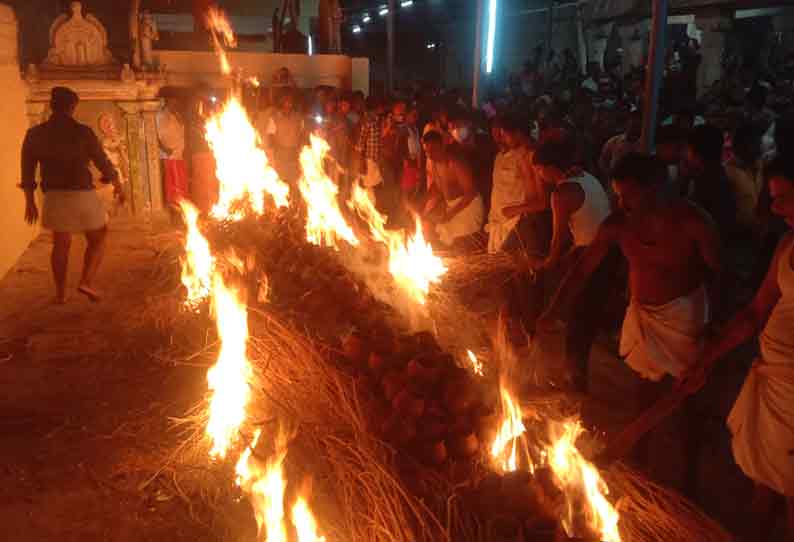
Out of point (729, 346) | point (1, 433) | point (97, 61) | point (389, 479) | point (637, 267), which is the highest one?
point (97, 61)

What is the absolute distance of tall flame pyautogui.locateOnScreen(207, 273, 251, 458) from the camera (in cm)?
422

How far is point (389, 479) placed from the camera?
3.22 meters

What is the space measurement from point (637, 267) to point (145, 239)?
7570mm

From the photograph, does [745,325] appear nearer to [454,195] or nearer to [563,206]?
[563,206]

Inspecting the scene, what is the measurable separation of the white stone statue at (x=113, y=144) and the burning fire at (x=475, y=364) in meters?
7.93

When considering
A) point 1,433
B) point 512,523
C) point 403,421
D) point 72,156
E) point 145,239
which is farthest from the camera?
point 145,239

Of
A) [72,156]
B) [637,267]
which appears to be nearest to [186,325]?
[72,156]

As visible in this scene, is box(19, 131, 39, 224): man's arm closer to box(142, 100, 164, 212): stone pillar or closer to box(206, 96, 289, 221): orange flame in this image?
box(206, 96, 289, 221): orange flame

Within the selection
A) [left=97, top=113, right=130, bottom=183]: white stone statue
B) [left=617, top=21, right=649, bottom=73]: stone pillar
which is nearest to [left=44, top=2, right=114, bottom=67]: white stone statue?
[left=97, top=113, right=130, bottom=183]: white stone statue

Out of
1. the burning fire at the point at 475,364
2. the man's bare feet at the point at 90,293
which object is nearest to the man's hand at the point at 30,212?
the man's bare feet at the point at 90,293

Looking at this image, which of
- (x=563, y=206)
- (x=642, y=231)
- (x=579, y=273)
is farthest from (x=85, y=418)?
(x=642, y=231)

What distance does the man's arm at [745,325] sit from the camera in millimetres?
3121

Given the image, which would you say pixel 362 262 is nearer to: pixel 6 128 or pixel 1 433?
pixel 1 433

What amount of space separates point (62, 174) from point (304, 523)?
501cm
